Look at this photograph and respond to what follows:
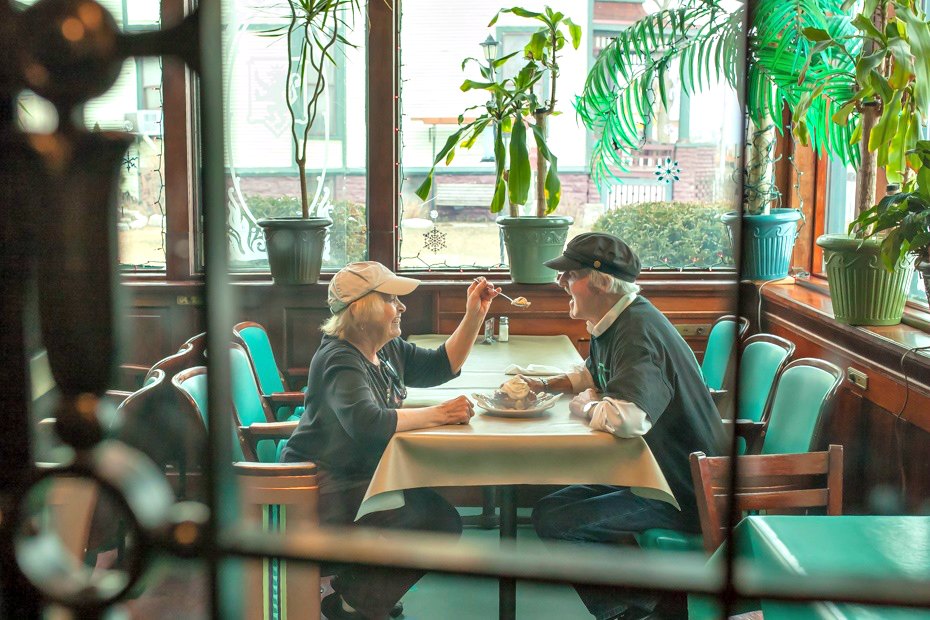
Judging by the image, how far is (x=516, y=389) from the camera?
234cm

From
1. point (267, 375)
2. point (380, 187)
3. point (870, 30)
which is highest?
point (870, 30)

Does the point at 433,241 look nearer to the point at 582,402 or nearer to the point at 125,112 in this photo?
the point at 582,402

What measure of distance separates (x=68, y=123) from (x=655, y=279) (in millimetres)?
3620

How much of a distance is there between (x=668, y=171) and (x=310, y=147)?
5.07 ft

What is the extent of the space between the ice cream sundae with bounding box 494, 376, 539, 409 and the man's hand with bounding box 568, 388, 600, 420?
10 cm

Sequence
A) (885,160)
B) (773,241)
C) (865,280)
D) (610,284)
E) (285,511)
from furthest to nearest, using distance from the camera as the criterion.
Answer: (773,241) → (865,280) → (610,284) → (885,160) → (285,511)

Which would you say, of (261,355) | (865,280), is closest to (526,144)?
(261,355)

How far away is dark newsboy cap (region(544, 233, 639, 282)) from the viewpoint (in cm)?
254

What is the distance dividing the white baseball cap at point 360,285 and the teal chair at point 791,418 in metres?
0.91

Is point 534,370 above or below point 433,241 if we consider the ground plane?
below

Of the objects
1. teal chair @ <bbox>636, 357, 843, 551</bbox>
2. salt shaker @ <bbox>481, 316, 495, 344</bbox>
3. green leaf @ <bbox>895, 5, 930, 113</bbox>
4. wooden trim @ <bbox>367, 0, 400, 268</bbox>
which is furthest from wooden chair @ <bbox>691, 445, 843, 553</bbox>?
wooden trim @ <bbox>367, 0, 400, 268</bbox>

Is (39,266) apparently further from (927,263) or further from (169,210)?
(169,210)

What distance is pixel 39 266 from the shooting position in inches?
14.0

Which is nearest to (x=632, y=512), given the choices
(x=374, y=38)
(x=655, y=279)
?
(x=655, y=279)
